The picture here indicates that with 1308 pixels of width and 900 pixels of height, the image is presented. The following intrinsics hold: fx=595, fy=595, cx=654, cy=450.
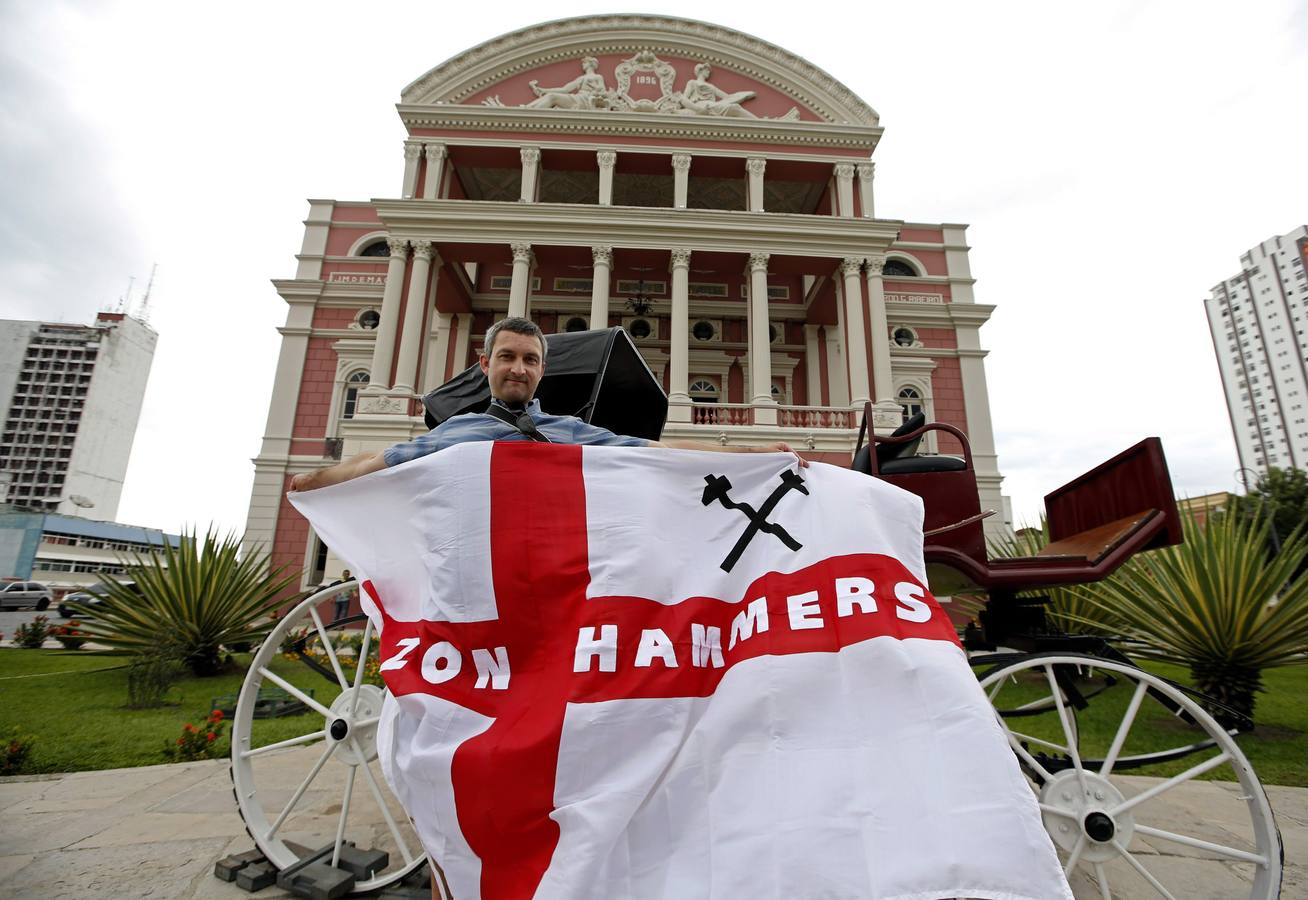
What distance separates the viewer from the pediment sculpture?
767 inches

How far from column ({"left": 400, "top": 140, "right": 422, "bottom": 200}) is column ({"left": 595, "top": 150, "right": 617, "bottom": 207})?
5.66 metres

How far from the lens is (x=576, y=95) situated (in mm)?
19734

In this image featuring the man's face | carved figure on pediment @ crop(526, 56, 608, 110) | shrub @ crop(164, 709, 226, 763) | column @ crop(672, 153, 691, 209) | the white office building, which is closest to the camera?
the man's face

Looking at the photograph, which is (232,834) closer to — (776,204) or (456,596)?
(456,596)

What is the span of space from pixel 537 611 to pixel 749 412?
581 inches

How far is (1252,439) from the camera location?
8838cm

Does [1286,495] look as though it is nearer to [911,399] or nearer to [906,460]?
[911,399]

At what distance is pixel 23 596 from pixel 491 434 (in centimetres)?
3402

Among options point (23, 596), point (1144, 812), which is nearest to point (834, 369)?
point (1144, 812)

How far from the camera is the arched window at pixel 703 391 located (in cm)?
1987

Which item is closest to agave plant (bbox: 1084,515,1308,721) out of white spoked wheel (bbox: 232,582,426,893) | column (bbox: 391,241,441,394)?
white spoked wheel (bbox: 232,582,426,893)

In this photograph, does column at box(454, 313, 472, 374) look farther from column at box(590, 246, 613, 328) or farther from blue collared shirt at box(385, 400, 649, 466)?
blue collared shirt at box(385, 400, 649, 466)

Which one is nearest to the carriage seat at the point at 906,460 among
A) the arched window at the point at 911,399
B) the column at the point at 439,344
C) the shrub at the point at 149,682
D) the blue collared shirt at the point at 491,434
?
the blue collared shirt at the point at 491,434

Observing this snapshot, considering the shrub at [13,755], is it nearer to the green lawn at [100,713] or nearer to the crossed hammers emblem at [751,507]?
the green lawn at [100,713]
